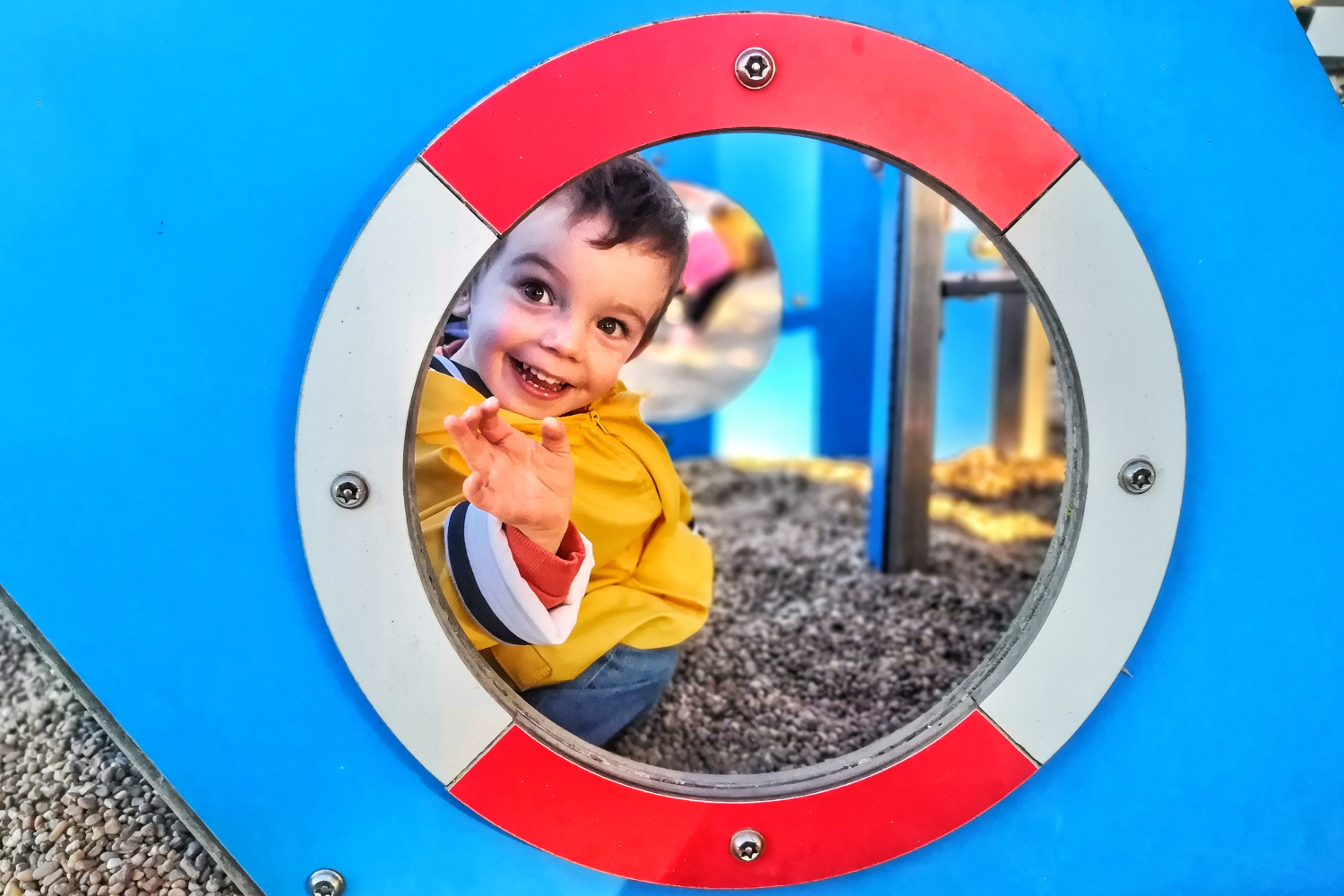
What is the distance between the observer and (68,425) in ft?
2.32

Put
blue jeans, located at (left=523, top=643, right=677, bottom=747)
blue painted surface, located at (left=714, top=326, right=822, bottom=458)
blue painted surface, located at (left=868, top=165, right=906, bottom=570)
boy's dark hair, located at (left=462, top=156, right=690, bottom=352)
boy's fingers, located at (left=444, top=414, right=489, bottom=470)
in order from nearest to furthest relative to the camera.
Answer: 1. boy's fingers, located at (left=444, top=414, right=489, bottom=470)
2. boy's dark hair, located at (left=462, top=156, right=690, bottom=352)
3. blue jeans, located at (left=523, top=643, right=677, bottom=747)
4. blue painted surface, located at (left=868, top=165, right=906, bottom=570)
5. blue painted surface, located at (left=714, top=326, right=822, bottom=458)

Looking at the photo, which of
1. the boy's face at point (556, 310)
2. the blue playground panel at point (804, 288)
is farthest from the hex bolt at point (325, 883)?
the blue playground panel at point (804, 288)

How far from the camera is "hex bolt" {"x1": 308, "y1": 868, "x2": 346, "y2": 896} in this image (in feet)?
2.58

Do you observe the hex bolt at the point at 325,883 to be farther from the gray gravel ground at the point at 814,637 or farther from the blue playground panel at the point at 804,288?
the blue playground panel at the point at 804,288

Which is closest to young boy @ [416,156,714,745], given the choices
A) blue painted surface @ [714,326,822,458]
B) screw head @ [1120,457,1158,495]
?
screw head @ [1120,457,1158,495]

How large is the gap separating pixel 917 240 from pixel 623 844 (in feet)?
4.02

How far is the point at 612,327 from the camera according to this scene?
958 millimetres

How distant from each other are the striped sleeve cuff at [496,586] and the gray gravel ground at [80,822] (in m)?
0.33

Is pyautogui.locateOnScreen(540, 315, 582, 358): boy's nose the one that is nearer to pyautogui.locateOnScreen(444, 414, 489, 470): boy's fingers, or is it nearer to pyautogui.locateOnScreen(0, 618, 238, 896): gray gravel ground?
pyautogui.locateOnScreen(444, 414, 489, 470): boy's fingers

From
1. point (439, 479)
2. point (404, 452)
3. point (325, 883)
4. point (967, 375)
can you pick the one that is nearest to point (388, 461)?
point (404, 452)

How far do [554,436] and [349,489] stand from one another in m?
0.16

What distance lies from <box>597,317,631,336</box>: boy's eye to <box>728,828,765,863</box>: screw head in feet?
1.58

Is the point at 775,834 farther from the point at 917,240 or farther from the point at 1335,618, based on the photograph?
the point at 917,240

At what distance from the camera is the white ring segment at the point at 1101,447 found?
719 mm
